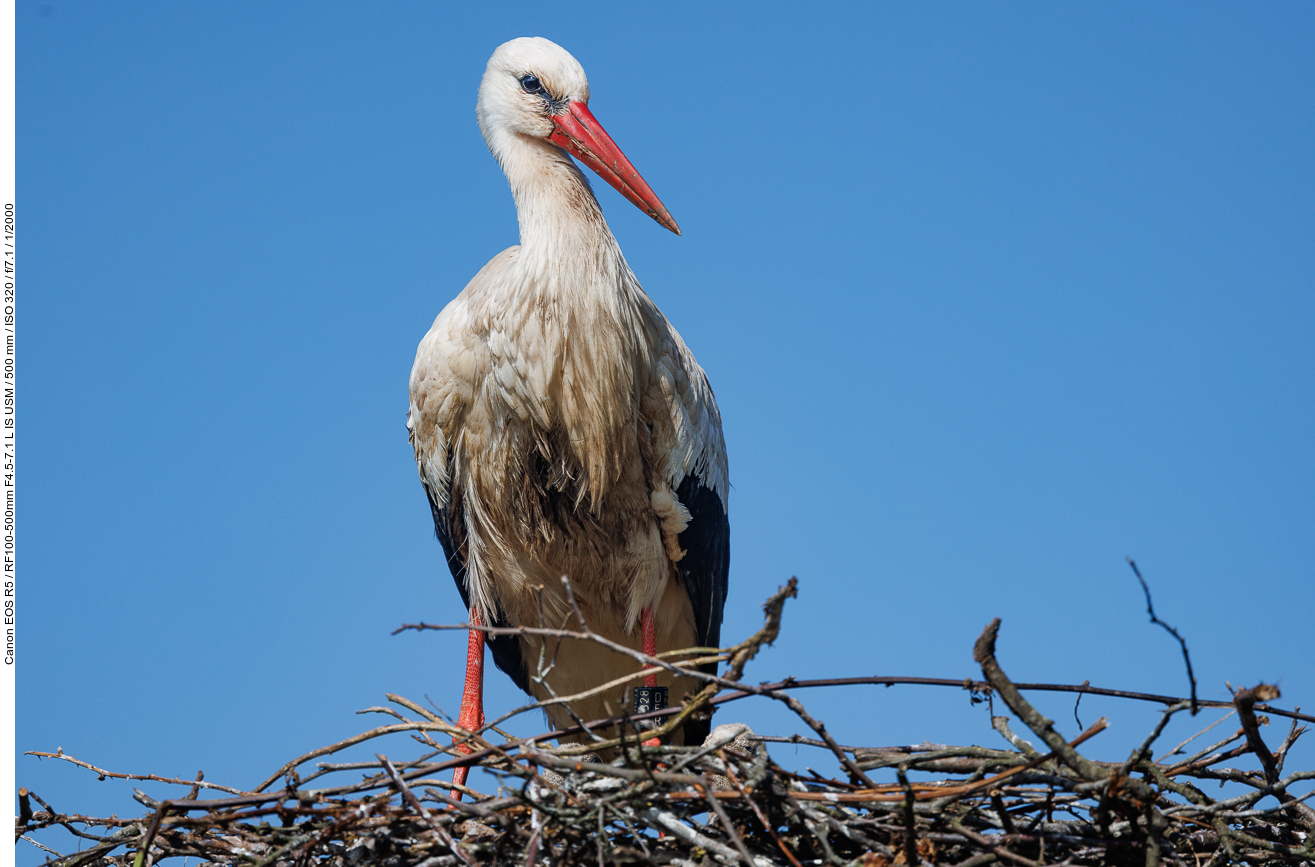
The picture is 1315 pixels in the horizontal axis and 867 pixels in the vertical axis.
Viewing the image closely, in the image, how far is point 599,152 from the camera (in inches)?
122

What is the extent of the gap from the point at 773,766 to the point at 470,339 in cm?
147

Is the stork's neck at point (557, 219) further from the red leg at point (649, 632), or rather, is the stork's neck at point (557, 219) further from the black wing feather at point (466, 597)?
the red leg at point (649, 632)

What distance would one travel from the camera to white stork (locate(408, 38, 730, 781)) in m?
2.91

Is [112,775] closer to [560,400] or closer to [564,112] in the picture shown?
[560,400]

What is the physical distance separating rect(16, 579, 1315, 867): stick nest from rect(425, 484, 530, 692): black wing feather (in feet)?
4.04

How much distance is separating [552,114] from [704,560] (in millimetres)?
1317

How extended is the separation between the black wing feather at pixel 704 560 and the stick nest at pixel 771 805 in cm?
118

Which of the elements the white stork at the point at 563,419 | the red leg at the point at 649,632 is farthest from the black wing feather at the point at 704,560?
the red leg at the point at 649,632

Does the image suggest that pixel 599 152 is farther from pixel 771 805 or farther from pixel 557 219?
pixel 771 805

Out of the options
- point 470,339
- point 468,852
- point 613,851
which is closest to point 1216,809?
point 613,851

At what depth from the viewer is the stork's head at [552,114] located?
121 inches

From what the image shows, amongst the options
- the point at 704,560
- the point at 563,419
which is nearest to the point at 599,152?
the point at 563,419

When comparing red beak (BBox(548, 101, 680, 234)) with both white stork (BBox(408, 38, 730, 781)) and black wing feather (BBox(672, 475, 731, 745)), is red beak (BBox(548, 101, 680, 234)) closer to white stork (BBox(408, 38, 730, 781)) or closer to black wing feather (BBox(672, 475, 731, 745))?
white stork (BBox(408, 38, 730, 781))

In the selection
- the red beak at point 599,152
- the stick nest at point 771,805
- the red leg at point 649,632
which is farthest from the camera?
the red leg at point 649,632
